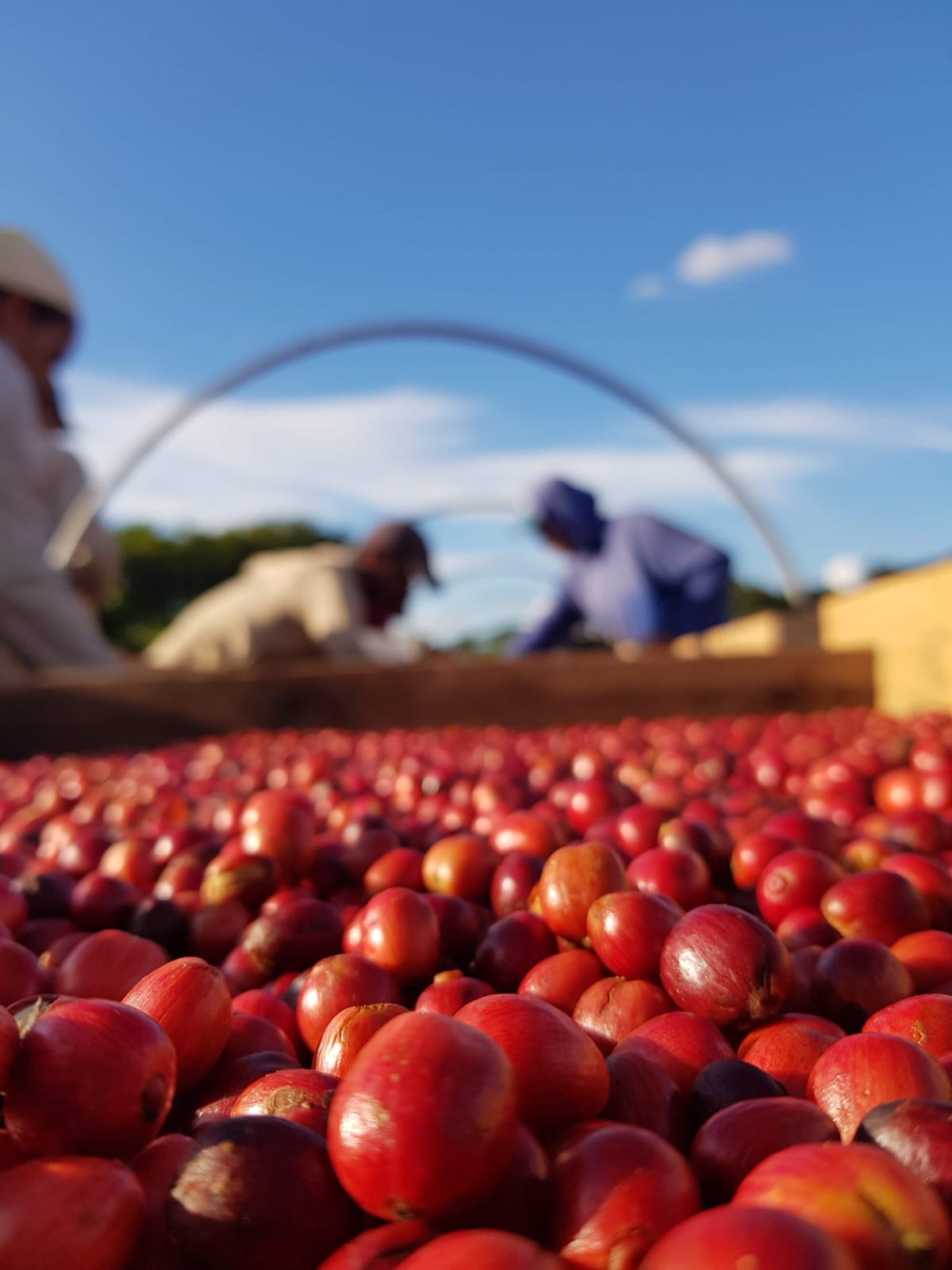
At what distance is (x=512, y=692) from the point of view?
507 centimetres

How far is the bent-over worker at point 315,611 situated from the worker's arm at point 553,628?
1110mm

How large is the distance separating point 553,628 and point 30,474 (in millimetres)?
5169

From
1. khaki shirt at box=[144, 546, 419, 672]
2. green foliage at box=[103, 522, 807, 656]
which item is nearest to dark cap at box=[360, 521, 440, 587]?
khaki shirt at box=[144, 546, 419, 672]

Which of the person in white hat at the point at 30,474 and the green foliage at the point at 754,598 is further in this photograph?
the green foliage at the point at 754,598

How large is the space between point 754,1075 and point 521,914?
568 mm

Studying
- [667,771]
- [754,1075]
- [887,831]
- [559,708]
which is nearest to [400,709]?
[559,708]

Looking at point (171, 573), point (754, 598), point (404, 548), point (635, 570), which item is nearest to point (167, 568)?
point (171, 573)

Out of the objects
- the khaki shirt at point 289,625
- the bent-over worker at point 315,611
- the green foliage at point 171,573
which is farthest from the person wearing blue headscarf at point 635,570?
the green foliage at point 171,573

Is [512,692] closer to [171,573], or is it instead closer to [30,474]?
[30,474]

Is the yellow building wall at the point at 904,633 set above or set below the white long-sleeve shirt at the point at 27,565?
below

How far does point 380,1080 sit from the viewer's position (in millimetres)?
719

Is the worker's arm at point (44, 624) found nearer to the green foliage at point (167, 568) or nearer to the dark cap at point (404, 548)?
the dark cap at point (404, 548)

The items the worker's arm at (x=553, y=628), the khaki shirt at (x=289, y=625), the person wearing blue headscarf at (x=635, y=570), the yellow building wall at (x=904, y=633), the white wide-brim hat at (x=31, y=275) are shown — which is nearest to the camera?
the yellow building wall at (x=904, y=633)

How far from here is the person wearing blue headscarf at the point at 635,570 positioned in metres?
8.31
